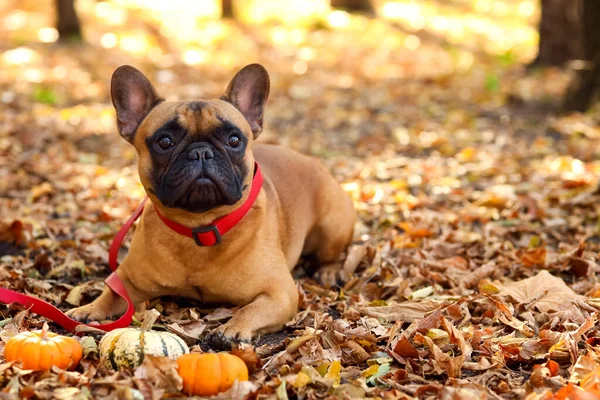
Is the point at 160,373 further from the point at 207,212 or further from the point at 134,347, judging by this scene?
the point at 207,212

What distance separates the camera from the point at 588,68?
9461 mm

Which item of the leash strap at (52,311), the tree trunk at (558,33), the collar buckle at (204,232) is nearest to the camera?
the leash strap at (52,311)

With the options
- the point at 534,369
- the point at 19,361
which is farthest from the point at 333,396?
the point at 19,361

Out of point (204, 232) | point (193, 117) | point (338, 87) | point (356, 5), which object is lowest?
point (338, 87)

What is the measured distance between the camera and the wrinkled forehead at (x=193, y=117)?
4082 mm

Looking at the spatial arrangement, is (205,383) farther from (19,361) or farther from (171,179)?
(171,179)

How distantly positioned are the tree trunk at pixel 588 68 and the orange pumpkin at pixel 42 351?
7814mm

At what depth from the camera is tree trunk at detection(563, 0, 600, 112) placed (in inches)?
372

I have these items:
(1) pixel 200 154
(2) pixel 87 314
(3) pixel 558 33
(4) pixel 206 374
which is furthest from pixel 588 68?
(4) pixel 206 374

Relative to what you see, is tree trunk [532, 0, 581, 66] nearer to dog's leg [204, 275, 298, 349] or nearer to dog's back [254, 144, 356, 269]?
dog's back [254, 144, 356, 269]

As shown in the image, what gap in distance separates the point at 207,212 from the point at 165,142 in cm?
44

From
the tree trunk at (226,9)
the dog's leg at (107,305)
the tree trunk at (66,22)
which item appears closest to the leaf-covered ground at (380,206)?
the dog's leg at (107,305)

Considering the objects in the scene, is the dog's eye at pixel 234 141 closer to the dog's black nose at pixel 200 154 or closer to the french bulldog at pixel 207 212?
the french bulldog at pixel 207 212

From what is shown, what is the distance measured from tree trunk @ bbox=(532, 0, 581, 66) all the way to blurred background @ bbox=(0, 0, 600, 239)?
0.07 feet
